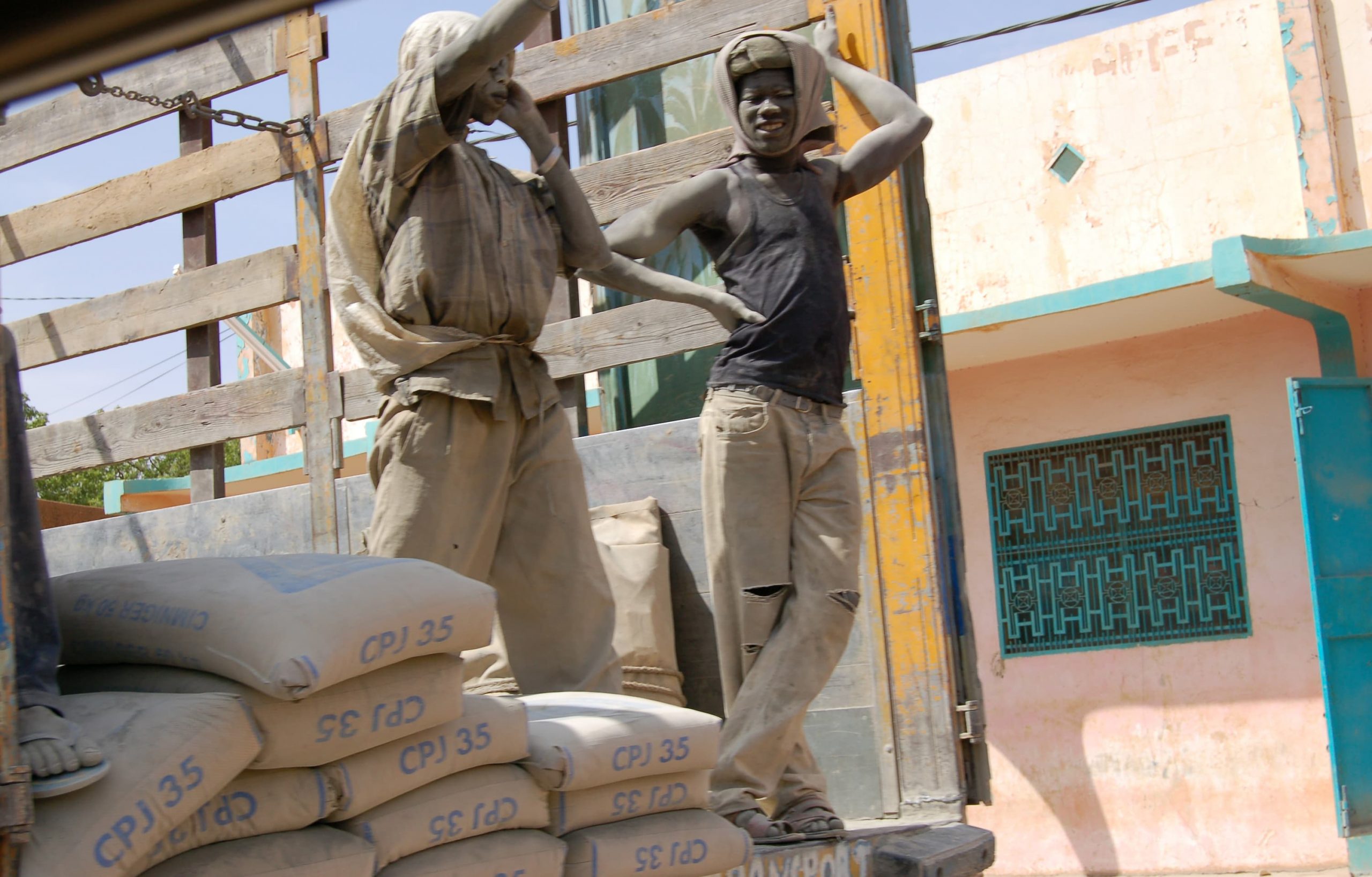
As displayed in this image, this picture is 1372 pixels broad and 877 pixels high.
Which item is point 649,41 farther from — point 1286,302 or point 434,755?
point 1286,302

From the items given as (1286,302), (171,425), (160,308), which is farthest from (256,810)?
(1286,302)

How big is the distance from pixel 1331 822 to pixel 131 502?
10.3 m

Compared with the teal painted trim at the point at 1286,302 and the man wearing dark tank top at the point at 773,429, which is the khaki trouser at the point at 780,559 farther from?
the teal painted trim at the point at 1286,302

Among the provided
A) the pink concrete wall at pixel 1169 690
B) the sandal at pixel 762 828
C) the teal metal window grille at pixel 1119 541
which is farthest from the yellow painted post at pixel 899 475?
the teal metal window grille at pixel 1119 541

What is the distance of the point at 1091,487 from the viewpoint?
865cm

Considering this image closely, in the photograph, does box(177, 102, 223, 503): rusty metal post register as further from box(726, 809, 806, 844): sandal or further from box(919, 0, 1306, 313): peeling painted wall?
box(919, 0, 1306, 313): peeling painted wall

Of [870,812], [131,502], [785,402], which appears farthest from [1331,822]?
[131,502]

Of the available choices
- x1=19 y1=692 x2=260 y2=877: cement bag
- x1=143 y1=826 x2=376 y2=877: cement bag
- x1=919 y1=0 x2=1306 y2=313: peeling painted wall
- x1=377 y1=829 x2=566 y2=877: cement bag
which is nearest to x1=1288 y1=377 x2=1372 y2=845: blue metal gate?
x1=919 y1=0 x2=1306 y2=313: peeling painted wall

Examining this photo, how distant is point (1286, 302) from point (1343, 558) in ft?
4.61

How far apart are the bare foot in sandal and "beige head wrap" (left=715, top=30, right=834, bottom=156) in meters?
2.48

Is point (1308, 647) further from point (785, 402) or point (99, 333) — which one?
point (99, 333)

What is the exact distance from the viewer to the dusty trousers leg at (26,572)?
7.25 feet

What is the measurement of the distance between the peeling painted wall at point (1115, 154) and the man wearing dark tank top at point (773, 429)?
18.8 feet

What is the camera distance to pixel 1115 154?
377 inches
